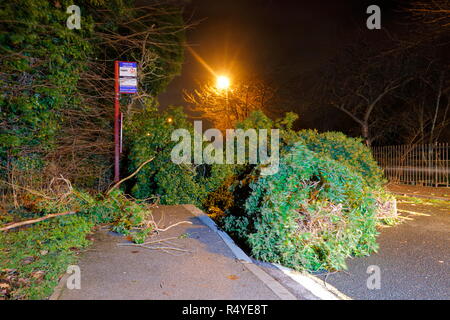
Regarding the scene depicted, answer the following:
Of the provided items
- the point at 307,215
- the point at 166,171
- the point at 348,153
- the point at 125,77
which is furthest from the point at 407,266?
the point at 125,77

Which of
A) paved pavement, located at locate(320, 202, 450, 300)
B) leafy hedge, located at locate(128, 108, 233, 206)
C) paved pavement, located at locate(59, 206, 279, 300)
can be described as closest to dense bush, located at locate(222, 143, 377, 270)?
paved pavement, located at locate(320, 202, 450, 300)

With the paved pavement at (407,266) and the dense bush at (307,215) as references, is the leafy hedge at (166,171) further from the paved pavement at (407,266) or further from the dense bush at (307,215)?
the paved pavement at (407,266)

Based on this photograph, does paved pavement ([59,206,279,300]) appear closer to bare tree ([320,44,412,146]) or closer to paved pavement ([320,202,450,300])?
paved pavement ([320,202,450,300])

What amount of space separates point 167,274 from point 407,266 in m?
3.66

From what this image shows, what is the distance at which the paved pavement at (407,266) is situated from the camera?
13.9 feet

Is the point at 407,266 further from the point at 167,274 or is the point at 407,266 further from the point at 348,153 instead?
the point at 348,153

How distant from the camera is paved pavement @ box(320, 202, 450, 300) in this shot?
4.24 metres

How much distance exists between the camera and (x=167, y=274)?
4484mm

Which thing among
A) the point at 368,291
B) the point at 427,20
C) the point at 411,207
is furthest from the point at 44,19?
the point at 427,20

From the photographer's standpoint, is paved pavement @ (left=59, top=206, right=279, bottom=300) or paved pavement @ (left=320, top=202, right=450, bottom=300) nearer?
paved pavement @ (left=59, top=206, right=279, bottom=300)

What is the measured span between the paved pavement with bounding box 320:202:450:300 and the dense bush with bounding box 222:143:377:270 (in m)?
0.29

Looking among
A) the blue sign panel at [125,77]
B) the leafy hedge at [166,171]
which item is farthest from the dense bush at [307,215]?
the blue sign panel at [125,77]

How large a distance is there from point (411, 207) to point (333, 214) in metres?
6.40

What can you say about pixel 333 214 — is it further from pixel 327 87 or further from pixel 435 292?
pixel 327 87
